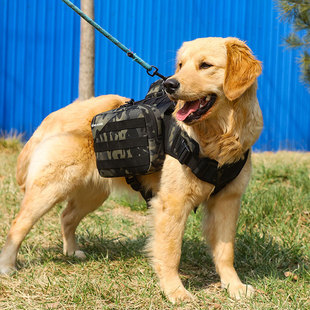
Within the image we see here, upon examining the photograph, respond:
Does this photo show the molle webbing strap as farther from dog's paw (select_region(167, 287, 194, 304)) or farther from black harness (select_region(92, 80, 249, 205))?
dog's paw (select_region(167, 287, 194, 304))

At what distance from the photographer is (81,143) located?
331 centimetres

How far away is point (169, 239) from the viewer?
2885 mm

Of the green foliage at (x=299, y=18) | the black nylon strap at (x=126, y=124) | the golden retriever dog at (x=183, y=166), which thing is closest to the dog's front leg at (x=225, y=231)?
the golden retriever dog at (x=183, y=166)

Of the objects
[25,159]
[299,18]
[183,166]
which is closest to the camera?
[183,166]

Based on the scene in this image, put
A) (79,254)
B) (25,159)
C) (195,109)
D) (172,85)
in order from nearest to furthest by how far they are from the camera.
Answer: (172,85), (195,109), (25,159), (79,254)

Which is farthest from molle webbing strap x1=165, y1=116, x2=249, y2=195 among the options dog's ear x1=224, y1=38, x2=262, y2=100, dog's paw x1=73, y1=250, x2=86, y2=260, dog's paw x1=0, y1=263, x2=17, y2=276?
dog's paw x1=0, y1=263, x2=17, y2=276

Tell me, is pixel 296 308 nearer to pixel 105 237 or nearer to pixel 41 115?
pixel 105 237

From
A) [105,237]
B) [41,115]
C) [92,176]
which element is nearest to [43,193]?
[92,176]

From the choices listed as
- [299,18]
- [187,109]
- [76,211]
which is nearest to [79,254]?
[76,211]

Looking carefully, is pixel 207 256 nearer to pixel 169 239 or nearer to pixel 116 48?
pixel 169 239

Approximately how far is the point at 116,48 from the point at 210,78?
5.23m

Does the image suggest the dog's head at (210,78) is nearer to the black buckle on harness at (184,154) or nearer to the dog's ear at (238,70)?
the dog's ear at (238,70)

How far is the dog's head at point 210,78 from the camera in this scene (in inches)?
103

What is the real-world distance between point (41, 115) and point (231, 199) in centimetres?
558
